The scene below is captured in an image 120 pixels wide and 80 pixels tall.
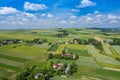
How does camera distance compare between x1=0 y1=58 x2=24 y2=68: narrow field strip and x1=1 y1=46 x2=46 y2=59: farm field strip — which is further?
x1=1 y1=46 x2=46 y2=59: farm field strip

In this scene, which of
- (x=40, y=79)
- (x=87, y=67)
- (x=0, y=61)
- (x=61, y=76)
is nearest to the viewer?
(x=40, y=79)

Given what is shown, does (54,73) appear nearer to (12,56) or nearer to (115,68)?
(115,68)

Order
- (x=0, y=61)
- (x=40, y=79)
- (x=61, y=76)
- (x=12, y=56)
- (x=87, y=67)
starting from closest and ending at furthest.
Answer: (x=40, y=79)
(x=61, y=76)
(x=87, y=67)
(x=0, y=61)
(x=12, y=56)

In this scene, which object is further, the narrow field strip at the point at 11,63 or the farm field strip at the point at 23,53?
the farm field strip at the point at 23,53

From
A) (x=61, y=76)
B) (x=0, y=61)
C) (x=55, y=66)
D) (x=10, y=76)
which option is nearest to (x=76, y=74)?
(x=61, y=76)

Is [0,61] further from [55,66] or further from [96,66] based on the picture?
[96,66]

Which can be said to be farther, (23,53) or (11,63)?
(23,53)

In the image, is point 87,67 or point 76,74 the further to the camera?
point 87,67

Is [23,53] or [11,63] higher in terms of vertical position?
[23,53]

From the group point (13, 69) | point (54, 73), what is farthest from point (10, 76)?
point (54, 73)
